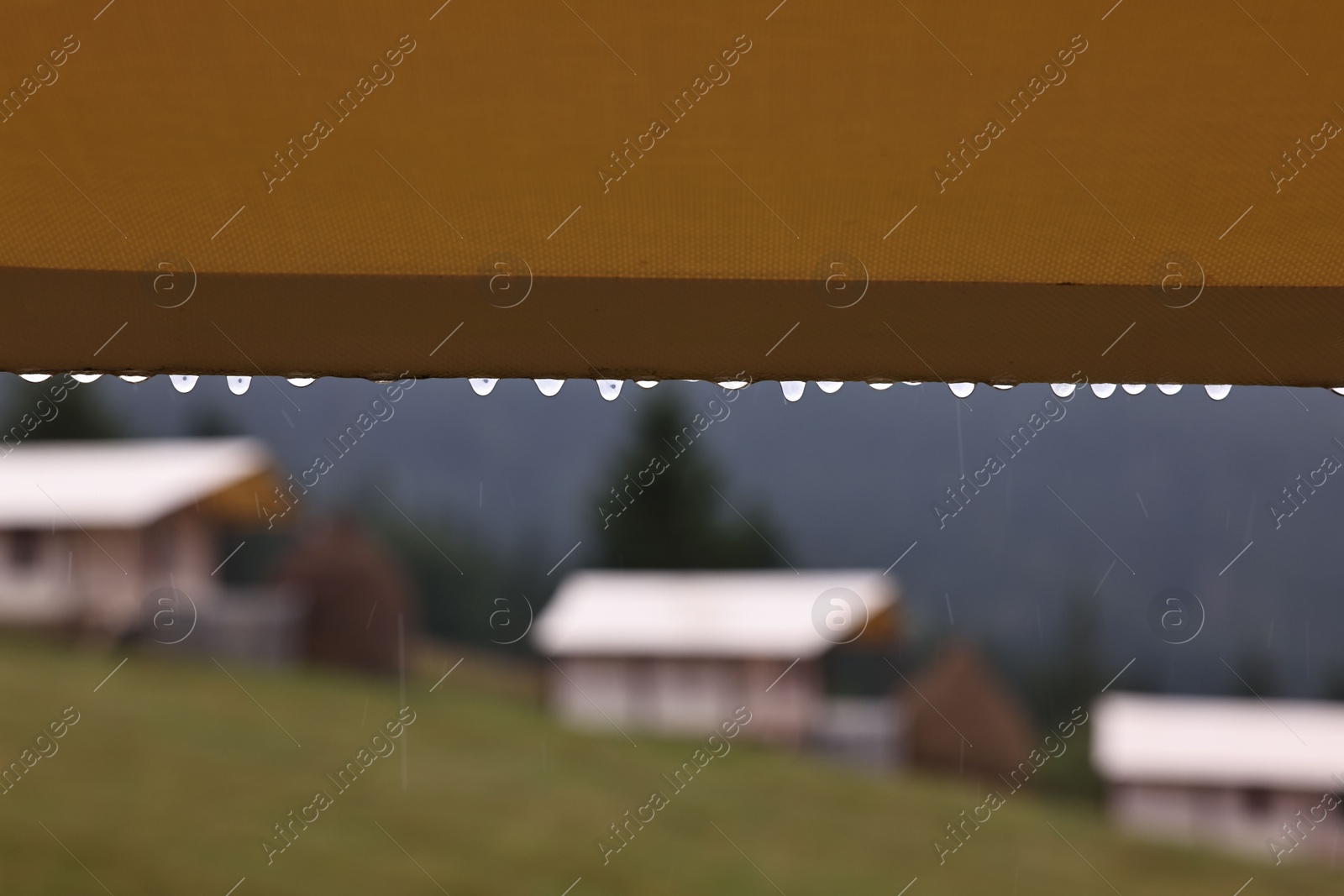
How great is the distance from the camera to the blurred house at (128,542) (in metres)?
6.06

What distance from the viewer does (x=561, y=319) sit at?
99cm

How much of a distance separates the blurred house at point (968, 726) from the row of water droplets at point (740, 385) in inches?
231

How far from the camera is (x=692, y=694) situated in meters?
6.43

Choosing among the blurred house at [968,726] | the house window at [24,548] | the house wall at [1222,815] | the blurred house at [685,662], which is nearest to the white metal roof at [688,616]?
the blurred house at [685,662]

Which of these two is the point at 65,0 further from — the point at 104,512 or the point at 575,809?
the point at 104,512

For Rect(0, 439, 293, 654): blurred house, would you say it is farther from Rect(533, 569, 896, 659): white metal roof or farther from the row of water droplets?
the row of water droplets

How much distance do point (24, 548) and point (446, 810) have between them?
9.80ft

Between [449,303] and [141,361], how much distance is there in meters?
0.32

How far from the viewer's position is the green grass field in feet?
16.8

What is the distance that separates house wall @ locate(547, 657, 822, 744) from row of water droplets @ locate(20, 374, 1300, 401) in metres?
5.54

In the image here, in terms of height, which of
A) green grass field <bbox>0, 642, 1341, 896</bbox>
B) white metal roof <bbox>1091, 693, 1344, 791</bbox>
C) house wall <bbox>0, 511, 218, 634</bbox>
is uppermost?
house wall <bbox>0, 511, 218, 634</bbox>

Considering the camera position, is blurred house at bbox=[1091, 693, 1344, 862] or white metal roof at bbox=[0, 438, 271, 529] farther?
white metal roof at bbox=[0, 438, 271, 529]

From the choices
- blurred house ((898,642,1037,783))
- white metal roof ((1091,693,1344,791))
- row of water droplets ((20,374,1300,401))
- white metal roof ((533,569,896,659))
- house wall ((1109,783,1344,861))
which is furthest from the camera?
blurred house ((898,642,1037,783))

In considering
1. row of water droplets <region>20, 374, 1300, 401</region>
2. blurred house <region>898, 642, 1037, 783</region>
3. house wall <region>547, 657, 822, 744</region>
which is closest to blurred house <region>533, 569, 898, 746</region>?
house wall <region>547, 657, 822, 744</region>
